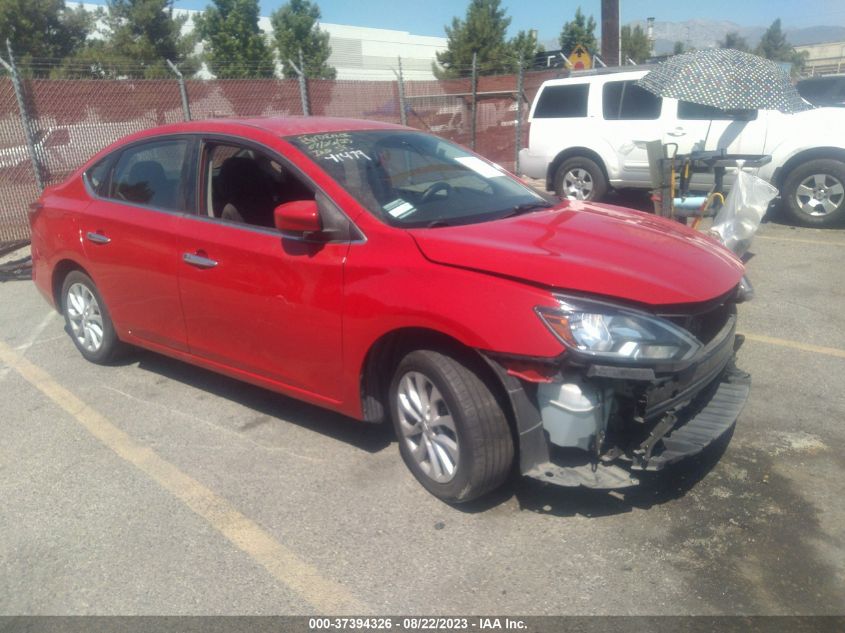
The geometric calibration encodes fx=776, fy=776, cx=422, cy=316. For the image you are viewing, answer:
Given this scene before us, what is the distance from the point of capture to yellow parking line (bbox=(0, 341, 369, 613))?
293 cm

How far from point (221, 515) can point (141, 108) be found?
30.4 ft

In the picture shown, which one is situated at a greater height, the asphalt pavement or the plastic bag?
the plastic bag

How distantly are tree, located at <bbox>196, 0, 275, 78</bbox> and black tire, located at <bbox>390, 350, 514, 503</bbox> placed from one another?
35.2 metres

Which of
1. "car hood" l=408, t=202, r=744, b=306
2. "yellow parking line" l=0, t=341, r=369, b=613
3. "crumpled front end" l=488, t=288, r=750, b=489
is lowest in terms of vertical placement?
"yellow parking line" l=0, t=341, r=369, b=613

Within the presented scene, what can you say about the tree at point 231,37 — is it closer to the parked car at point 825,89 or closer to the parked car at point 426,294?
the parked car at point 825,89

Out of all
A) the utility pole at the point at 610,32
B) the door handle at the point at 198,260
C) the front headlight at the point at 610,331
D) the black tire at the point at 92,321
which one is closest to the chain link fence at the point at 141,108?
the utility pole at the point at 610,32

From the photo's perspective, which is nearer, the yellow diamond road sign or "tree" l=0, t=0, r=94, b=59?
the yellow diamond road sign

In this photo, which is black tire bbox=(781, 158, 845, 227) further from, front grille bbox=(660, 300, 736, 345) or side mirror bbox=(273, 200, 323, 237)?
side mirror bbox=(273, 200, 323, 237)

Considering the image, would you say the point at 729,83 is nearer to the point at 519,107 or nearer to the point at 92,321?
the point at 92,321

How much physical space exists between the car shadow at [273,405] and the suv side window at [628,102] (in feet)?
24.6

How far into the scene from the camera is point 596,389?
118 inches

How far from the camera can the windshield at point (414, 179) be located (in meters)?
3.76

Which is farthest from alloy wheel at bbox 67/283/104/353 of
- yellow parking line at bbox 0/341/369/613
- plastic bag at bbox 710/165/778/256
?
plastic bag at bbox 710/165/778/256

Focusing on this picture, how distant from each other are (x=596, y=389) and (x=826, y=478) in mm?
1401
